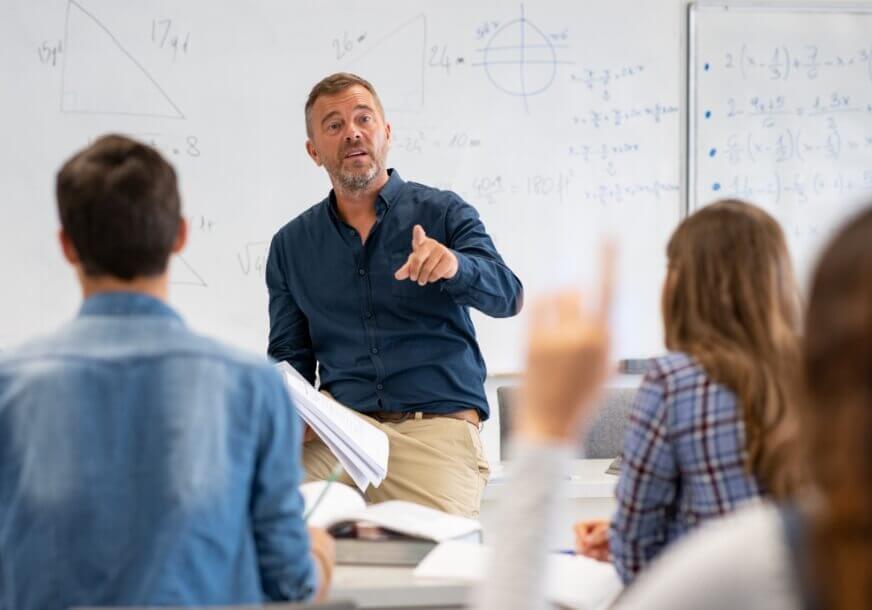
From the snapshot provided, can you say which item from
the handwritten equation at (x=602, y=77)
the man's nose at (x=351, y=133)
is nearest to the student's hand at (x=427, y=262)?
the man's nose at (x=351, y=133)

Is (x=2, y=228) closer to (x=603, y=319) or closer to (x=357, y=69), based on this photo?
(x=357, y=69)

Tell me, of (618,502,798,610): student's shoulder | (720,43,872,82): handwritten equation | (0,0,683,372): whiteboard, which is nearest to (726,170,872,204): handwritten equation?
(0,0,683,372): whiteboard

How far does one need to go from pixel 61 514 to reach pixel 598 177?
126 inches

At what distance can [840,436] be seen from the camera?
65 centimetres

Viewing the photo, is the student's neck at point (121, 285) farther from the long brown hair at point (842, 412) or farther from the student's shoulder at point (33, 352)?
the long brown hair at point (842, 412)

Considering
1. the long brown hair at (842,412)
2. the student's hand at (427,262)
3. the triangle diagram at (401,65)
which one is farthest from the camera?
the triangle diagram at (401,65)

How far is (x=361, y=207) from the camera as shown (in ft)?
10.4

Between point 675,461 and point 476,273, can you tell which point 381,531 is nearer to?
point 675,461

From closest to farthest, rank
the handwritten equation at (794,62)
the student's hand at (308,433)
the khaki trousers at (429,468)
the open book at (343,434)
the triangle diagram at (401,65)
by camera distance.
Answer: the open book at (343,434), the student's hand at (308,433), the khaki trousers at (429,468), the triangle diagram at (401,65), the handwritten equation at (794,62)

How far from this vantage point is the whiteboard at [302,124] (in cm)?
390

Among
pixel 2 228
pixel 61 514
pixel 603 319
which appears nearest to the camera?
pixel 603 319

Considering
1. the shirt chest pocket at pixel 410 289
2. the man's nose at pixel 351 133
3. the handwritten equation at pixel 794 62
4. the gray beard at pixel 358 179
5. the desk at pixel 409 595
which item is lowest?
the desk at pixel 409 595

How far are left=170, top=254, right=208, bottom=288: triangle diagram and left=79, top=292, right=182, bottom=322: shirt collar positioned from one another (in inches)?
105

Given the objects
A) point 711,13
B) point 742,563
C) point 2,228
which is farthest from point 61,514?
point 711,13
